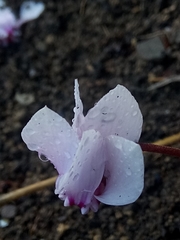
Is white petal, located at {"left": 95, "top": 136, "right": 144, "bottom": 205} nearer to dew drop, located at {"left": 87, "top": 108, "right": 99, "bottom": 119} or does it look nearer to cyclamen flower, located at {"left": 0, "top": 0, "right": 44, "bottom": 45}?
dew drop, located at {"left": 87, "top": 108, "right": 99, "bottom": 119}

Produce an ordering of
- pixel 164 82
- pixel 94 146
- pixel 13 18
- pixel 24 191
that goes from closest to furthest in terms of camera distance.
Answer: pixel 94 146, pixel 24 191, pixel 164 82, pixel 13 18

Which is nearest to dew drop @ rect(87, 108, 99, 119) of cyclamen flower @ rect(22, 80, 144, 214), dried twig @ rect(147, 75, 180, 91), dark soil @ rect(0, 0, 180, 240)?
cyclamen flower @ rect(22, 80, 144, 214)

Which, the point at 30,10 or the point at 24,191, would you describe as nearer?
the point at 24,191

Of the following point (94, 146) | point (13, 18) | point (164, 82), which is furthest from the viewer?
point (13, 18)

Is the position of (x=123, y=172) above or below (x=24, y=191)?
above

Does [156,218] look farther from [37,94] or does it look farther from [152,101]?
[37,94]

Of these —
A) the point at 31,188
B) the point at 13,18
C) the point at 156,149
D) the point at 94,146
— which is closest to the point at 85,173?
the point at 94,146

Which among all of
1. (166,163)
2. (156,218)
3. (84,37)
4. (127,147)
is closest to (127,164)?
(127,147)

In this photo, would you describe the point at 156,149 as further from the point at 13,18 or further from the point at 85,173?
the point at 13,18
